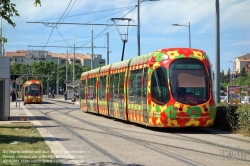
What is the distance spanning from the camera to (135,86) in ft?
66.1

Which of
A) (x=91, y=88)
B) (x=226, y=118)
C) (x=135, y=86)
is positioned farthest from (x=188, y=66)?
(x=91, y=88)

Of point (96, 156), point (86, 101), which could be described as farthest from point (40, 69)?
point (96, 156)

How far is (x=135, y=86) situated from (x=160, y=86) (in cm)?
286

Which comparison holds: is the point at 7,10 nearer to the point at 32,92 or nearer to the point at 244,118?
the point at 244,118

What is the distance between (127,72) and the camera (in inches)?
854

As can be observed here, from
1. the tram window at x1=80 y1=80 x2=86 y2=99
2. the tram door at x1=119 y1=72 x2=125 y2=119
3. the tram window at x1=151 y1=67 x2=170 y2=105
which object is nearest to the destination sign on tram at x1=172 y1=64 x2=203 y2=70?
the tram window at x1=151 y1=67 x2=170 y2=105

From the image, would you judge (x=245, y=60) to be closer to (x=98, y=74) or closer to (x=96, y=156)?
(x=98, y=74)

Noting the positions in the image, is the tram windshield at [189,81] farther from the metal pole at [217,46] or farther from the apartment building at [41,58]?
the apartment building at [41,58]

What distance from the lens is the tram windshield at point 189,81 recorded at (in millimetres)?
17188

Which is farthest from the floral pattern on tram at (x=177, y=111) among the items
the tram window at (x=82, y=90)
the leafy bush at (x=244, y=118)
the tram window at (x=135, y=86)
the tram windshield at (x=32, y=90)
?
the tram windshield at (x=32, y=90)

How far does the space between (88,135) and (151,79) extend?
342 cm

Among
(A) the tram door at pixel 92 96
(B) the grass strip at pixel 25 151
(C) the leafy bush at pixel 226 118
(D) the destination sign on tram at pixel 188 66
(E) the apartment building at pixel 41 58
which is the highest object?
(E) the apartment building at pixel 41 58

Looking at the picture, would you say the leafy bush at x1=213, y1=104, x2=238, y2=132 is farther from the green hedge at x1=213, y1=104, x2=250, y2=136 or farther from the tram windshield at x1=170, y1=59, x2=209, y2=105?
the tram windshield at x1=170, y1=59, x2=209, y2=105

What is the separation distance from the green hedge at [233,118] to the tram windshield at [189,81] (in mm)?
1195
